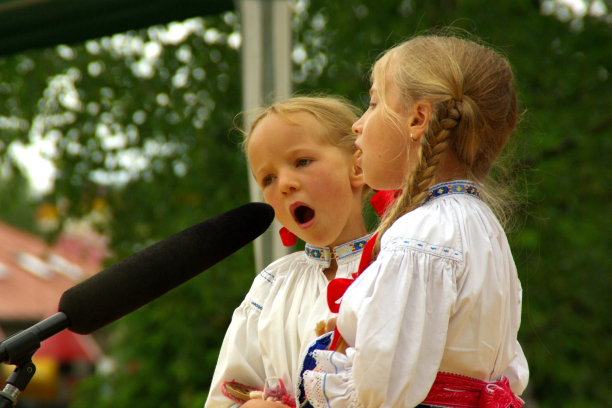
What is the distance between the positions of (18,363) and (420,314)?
665mm

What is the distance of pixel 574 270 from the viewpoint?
4.72 metres

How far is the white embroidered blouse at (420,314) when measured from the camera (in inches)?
40.9

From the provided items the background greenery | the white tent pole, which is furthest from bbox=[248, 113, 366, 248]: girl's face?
the background greenery

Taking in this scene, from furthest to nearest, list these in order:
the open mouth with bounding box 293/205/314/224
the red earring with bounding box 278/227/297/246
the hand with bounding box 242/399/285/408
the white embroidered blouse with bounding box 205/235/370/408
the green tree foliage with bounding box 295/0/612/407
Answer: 1. the green tree foliage with bounding box 295/0/612/407
2. the red earring with bounding box 278/227/297/246
3. the open mouth with bounding box 293/205/314/224
4. the white embroidered blouse with bounding box 205/235/370/408
5. the hand with bounding box 242/399/285/408

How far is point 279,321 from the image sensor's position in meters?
Answer: 1.53

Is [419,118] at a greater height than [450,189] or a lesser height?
greater

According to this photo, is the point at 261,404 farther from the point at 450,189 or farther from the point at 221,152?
the point at 221,152

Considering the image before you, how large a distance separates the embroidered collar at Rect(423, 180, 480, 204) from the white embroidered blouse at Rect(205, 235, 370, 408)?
38 centimetres

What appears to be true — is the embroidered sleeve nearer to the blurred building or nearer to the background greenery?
the background greenery

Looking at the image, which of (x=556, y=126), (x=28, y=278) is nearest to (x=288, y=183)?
(x=556, y=126)

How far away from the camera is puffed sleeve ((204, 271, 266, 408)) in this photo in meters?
1.55

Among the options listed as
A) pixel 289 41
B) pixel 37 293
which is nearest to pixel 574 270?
pixel 289 41

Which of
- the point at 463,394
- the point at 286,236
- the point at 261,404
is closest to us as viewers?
the point at 463,394

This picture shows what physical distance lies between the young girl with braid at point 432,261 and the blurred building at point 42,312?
336 inches
